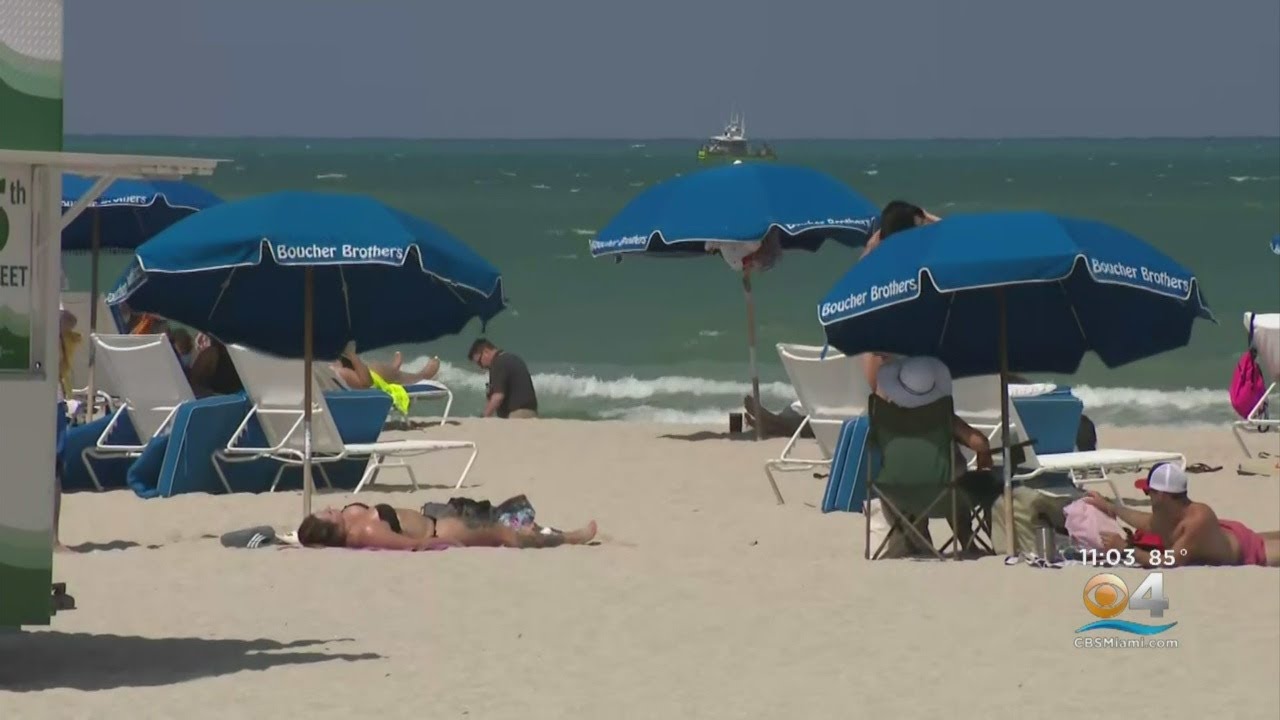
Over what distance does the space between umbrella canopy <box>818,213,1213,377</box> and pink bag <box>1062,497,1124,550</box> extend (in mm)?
895

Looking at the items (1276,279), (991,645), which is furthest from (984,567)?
(1276,279)

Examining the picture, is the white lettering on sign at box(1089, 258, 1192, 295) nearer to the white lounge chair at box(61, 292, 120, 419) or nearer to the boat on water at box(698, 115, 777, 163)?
the white lounge chair at box(61, 292, 120, 419)

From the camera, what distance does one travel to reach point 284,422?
11.8 m

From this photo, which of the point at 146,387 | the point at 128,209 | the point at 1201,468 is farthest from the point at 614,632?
the point at 128,209

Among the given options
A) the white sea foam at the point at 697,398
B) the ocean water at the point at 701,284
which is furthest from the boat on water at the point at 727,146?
the white sea foam at the point at 697,398

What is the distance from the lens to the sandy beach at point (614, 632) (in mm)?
6543

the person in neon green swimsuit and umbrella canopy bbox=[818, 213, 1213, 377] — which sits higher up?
umbrella canopy bbox=[818, 213, 1213, 377]

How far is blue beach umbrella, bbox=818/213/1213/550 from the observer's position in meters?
8.90

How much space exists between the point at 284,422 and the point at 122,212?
5402 millimetres

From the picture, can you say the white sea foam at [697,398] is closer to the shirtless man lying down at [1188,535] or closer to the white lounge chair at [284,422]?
the white lounge chair at [284,422]

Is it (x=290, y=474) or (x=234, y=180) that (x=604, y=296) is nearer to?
(x=290, y=474)

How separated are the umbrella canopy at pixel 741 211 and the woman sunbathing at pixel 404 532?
4.77m

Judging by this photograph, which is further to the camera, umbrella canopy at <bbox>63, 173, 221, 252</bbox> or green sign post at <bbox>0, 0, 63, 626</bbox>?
umbrella canopy at <bbox>63, 173, 221, 252</bbox>

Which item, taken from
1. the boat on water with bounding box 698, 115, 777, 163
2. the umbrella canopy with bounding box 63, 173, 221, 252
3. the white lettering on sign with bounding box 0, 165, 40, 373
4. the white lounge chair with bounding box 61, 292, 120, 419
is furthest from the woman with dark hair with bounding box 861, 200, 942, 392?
the boat on water with bounding box 698, 115, 777, 163
